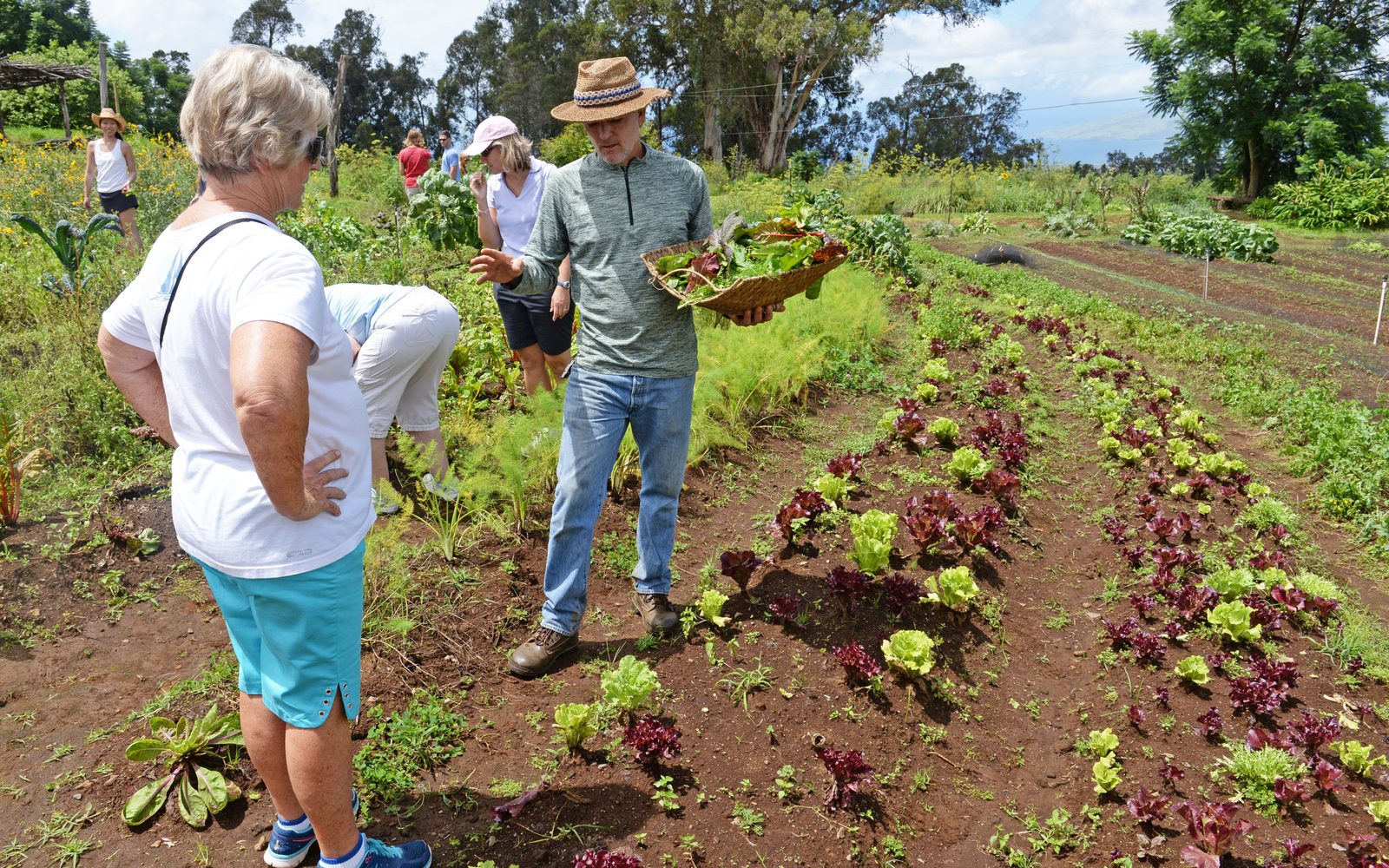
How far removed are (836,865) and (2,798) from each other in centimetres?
256

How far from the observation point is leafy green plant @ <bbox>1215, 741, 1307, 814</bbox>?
2561 millimetres

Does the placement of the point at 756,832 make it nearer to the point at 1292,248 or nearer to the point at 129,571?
the point at 129,571

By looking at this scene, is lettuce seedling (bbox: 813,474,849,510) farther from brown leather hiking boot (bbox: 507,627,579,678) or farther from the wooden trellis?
the wooden trellis

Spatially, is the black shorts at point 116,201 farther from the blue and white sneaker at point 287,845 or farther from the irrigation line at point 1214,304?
the irrigation line at point 1214,304

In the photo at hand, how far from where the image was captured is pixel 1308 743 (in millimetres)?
2729

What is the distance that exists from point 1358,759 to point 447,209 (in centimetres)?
621

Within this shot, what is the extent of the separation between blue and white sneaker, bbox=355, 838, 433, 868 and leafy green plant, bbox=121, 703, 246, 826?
0.66m

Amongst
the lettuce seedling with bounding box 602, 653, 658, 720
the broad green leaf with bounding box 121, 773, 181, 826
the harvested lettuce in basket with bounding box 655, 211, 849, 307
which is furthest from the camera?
the harvested lettuce in basket with bounding box 655, 211, 849, 307

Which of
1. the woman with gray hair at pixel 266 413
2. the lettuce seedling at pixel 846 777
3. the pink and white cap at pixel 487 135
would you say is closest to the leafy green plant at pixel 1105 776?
the lettuce seedling at pixel 846 777

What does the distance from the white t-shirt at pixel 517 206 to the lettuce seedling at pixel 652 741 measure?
284 centimetres

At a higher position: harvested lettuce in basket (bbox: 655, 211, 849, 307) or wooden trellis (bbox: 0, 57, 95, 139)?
wooden trellis (bbox: 0, 57, 95, 139)

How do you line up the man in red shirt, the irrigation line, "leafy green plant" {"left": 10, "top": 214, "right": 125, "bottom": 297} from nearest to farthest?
"leafy green plant" {"left": 10, "top": 214, "right": 125, "bottom": 297} → the irrigation line → the man in red shirt

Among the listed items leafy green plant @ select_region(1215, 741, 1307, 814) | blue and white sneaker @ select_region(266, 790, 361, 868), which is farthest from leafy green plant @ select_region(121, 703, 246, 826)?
leafy green plant @ select_region(1215, 741, 1307, 814)

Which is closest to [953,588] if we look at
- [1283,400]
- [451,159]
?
[1283,400]
